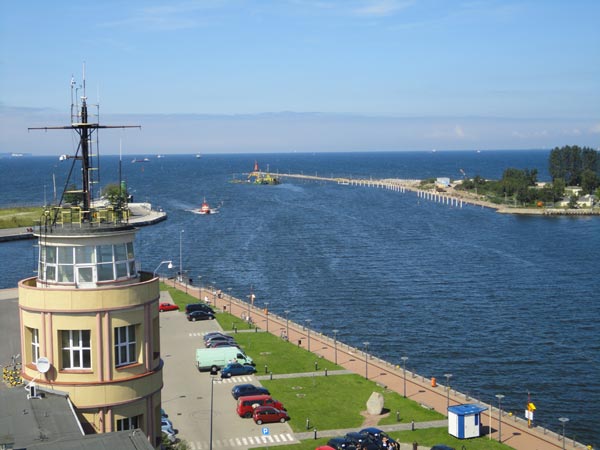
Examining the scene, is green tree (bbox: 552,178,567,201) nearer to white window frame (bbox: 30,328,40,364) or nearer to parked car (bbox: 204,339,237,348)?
parked car (bbox: 204,339,237,348)

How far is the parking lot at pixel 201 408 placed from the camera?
40281 millimetres

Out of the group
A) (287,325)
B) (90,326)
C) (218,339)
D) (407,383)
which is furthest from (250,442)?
(287,325)

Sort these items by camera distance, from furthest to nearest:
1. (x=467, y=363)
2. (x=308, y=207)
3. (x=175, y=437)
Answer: (x=308, y=207) < (x=467, y=363) < (x=175, y=437)

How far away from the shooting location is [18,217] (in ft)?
502

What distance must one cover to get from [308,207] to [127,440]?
6642 inches

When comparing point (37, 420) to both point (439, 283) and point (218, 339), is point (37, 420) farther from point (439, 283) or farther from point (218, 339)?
point (439, 283)

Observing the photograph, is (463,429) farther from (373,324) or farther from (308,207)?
(308,207)

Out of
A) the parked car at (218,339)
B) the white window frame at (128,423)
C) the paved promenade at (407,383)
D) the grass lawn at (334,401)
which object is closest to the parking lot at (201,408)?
the parked car at (218,339)

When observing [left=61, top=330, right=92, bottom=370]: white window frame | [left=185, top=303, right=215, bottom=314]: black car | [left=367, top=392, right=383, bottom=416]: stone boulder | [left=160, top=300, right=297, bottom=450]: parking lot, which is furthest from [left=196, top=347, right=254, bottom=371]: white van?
[left=61, top=330, right=92, bottom=370]: white window frame

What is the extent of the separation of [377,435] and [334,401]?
308 inches

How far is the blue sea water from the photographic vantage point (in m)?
56.8

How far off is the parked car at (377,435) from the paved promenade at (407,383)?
298 centimetres

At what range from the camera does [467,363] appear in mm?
58625

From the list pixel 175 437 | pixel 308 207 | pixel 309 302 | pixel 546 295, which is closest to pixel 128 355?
pixel 175 437
